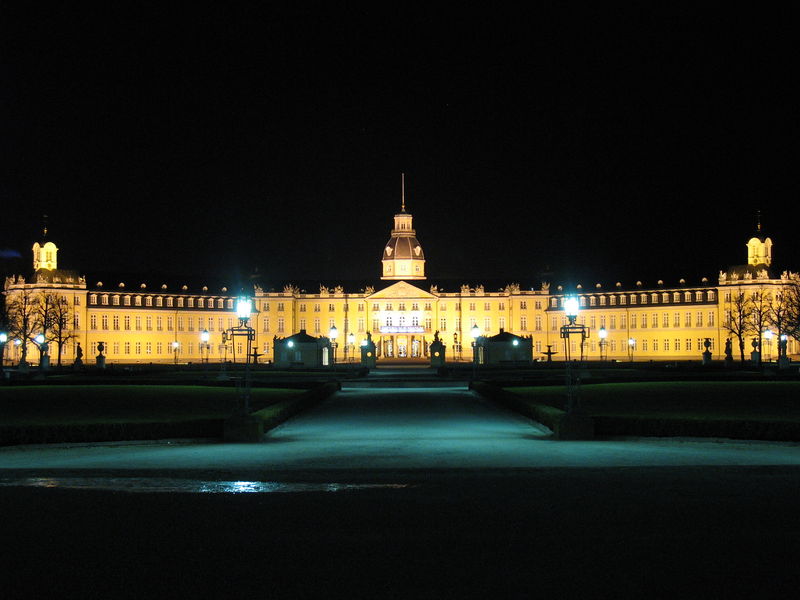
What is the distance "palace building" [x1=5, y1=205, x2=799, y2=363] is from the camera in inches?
5610

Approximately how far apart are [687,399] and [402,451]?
63.6 feet

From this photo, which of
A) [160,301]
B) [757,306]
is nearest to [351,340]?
[160,301]

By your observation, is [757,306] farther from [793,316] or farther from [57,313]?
[57,313]

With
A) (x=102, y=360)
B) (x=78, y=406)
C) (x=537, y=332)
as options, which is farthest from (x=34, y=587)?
(x=537, y=332)

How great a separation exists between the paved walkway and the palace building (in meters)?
99.5

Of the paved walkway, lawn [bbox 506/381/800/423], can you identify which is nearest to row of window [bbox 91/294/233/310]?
lawn [bbox 506/381/800/423]

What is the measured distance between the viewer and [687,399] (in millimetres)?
41875

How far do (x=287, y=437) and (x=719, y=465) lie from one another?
1235cm

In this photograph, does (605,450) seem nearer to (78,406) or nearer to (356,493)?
(356,493)

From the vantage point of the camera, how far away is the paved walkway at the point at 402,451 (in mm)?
22312

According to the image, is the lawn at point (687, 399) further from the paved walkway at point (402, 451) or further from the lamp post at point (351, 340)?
the lamp post at point (351, 340)

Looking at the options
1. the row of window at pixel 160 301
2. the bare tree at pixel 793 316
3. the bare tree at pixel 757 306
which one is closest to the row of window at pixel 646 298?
the bare tree at pixel 757 306

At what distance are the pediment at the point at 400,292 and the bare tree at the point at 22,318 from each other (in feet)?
159

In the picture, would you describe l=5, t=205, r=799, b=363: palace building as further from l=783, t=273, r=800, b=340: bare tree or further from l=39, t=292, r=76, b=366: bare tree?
l=783, t=273, r=800, b=340: bare tree
